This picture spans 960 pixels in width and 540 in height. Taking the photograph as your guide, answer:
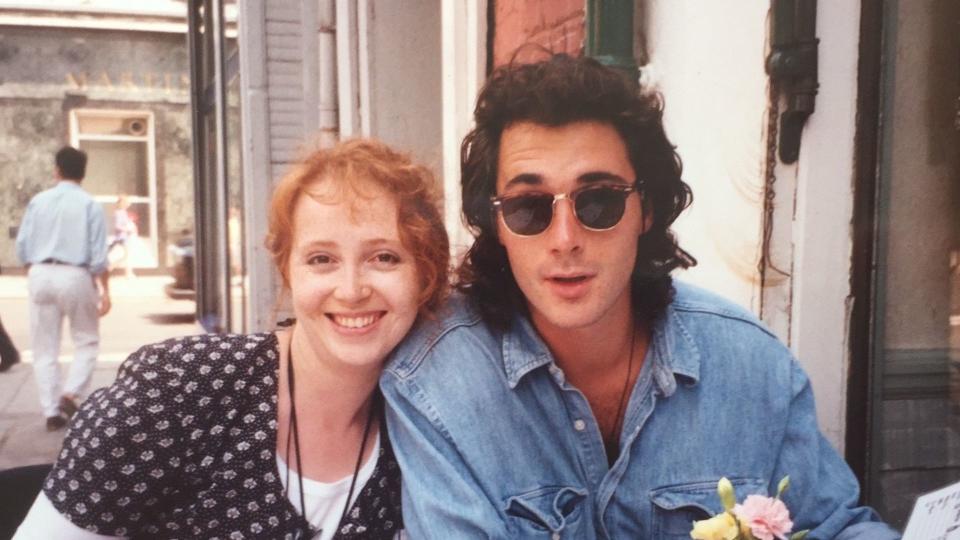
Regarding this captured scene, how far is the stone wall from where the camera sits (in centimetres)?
293

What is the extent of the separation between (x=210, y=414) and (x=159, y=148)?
17218 millimetres

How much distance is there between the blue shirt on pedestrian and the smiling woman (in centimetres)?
457

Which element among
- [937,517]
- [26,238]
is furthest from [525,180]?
[26,238]

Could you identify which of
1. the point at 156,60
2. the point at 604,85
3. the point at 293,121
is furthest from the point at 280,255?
the point at 156,60

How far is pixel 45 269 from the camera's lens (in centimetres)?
578

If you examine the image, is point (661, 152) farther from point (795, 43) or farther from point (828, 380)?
point (828, 380)

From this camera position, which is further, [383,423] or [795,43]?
[795,43]

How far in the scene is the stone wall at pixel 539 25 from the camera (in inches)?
115

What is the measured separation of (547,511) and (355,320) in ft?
1.61

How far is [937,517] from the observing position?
114 centimetres

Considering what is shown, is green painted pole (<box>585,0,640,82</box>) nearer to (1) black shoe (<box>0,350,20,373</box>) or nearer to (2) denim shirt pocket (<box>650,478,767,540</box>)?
(2) denim shirt pocket (<box>650,478,767,540</box>)

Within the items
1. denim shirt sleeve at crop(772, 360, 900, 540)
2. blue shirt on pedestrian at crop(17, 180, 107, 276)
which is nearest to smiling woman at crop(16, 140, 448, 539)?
denim shirt sleeve at crop(772, 360, 900, 540)

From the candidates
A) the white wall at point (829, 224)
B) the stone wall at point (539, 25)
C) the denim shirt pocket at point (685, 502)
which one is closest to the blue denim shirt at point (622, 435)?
the denim shirt pocket at point (685, 502)

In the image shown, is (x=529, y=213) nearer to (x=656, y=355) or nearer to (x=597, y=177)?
(x=597, y=177)
